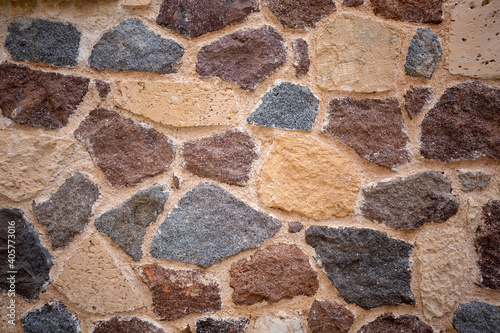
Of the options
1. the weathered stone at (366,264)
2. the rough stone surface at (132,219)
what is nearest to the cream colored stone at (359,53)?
the weathered stone at (366,264)

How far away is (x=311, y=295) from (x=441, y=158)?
609 millimetres

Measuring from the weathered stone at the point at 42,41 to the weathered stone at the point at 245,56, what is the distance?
410mm

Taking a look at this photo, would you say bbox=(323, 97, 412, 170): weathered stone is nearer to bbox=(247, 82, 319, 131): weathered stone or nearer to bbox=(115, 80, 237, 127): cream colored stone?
bbox=(247, 82, 319, 131): weathered stone

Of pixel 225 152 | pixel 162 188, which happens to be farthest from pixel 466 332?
pixel 162 188

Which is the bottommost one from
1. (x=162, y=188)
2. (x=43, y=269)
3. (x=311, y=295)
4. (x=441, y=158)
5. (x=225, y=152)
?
(x=43, y=269)

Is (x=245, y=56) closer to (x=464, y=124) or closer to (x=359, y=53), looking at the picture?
(x=359, y=53)

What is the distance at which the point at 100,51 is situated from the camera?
1.08 meters

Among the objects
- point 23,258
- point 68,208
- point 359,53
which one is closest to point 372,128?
point 359,53

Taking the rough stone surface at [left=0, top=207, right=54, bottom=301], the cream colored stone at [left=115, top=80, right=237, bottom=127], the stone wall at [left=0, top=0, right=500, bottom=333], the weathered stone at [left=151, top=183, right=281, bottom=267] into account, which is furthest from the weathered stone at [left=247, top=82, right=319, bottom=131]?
the rough stone surface at [left=0, top=207, right=54, bottom=301]

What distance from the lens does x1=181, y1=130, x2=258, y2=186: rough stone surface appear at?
42.8 inches

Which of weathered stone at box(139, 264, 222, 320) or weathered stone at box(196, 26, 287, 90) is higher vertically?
weathered stone at box(196, 26, 287, 90)

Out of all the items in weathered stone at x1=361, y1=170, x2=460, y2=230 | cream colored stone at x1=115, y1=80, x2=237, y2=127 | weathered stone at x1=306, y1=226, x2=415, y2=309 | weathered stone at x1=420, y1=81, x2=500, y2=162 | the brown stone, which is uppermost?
weathered stone at x1=420, y1=81, x2=500, y2=162

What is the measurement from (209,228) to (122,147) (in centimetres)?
38

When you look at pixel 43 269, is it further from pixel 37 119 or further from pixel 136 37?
pixel 136 37
